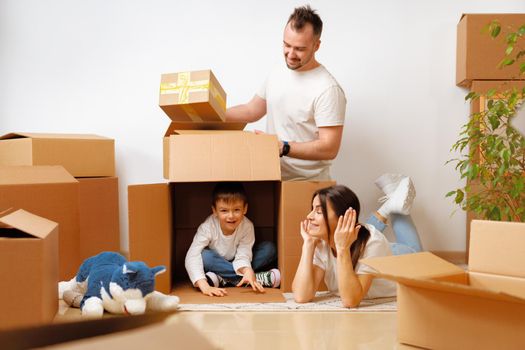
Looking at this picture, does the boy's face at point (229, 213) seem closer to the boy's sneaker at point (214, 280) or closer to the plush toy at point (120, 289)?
the boy's sneaker at point (214, 280)

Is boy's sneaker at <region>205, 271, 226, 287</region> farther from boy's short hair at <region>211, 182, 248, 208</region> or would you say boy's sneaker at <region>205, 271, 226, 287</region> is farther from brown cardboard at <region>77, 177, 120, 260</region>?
brown cardboard at <region>77, 177, 120, 260</region>

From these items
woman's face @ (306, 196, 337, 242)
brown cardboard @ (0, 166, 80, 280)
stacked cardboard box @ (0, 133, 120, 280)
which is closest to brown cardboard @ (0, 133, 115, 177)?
stacked cardboard box @ (0, 133, 120, 280)

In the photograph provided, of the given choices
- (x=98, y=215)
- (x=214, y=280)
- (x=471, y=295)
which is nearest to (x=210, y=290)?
(x=214, y=280)

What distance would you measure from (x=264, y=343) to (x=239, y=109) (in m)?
1.52

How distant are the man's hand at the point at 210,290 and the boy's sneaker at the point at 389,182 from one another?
114 cm

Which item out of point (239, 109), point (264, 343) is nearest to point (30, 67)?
point (239, 109)

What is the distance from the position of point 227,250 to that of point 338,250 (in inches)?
26.1

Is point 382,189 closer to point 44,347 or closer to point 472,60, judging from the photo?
point 472,60

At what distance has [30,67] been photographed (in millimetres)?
3164

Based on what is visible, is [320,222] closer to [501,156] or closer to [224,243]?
[224,243]

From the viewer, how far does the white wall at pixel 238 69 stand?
10.1ft

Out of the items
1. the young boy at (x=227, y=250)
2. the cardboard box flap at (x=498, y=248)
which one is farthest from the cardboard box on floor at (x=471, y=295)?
the young boy at (x=227, y=250)

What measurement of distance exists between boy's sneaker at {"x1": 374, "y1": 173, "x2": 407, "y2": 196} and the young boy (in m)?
0.79

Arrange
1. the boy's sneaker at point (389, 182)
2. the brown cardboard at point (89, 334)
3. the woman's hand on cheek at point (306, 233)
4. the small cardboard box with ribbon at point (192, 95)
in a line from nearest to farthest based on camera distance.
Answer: the brown cardboard at point (89, 334), the woman's hand on cheek at point (306, 233), the small cardboard box with ribbon at point (192, 95), the boy's sneaker at point (389, 182)
